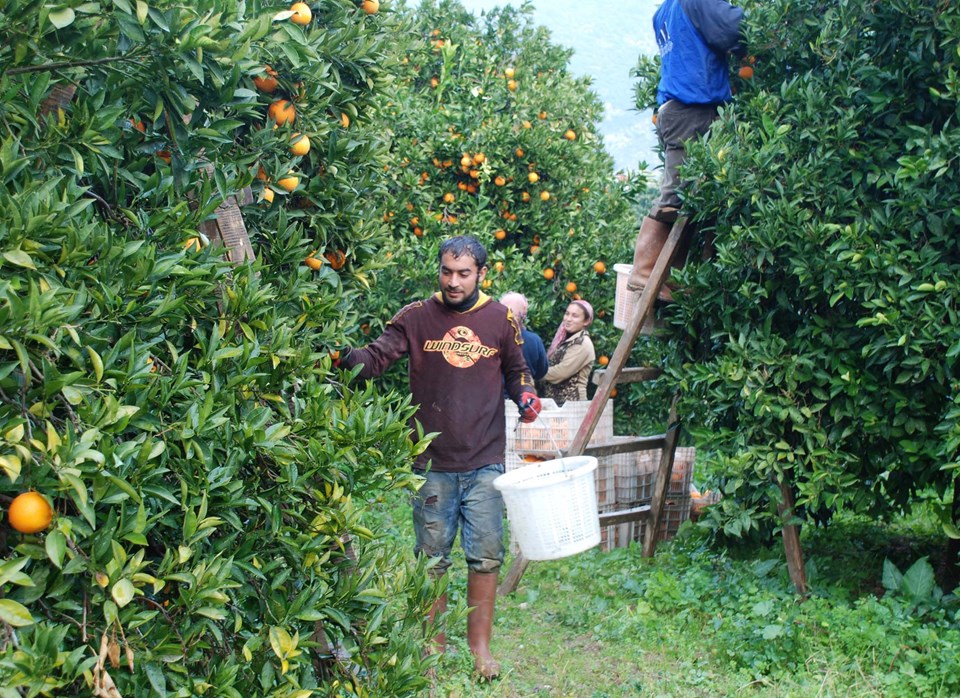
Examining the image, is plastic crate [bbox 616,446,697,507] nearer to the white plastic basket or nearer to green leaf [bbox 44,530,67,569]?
the white plastic basket

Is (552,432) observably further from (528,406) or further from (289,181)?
(289,181)

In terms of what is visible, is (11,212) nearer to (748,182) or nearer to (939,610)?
(748,182)

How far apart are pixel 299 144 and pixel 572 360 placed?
4418 mm

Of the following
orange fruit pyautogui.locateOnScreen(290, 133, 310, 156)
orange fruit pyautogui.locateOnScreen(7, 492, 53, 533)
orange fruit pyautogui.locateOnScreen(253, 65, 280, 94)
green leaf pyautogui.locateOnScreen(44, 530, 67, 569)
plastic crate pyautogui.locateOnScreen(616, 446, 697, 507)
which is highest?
orange fruit pyautogui.locateOnScreen(253, 65, 280, 94)

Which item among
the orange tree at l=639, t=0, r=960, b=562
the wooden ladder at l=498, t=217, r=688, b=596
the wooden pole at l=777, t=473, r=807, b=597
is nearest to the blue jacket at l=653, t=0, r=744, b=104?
A: the orange tree at l=639, t=0, r=960, b=562

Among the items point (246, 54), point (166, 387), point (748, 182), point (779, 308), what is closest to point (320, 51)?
point (246, 54)

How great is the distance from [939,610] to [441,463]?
8.04 ft

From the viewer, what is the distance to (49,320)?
197cm

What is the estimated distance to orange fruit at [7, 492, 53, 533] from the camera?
1.95 meters

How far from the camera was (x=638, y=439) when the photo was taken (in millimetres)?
6379

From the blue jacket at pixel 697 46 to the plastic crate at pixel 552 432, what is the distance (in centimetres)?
198

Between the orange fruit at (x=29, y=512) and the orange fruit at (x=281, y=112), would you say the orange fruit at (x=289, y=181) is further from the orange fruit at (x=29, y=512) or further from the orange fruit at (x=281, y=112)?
the orange fruit at (x=29, y=512)

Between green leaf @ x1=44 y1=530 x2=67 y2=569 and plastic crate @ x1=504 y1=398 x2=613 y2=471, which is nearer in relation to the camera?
green leaf @ x1=44 y1=530 x2=67 y2=569

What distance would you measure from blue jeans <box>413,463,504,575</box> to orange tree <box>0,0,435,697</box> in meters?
1.55
